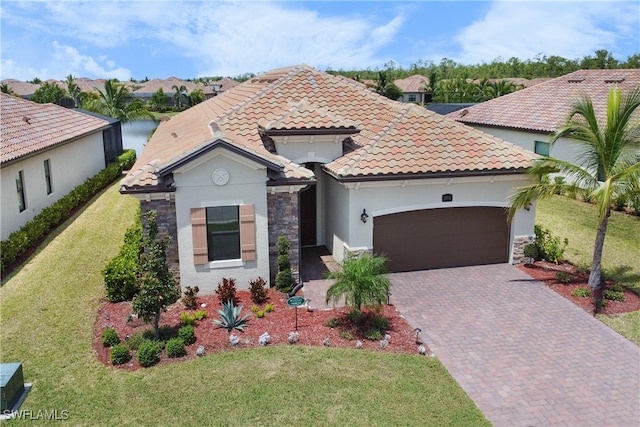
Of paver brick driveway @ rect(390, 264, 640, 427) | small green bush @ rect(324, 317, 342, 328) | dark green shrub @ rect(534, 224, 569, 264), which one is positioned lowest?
paver brick driveway @ rect(390, 264, 640, 427)

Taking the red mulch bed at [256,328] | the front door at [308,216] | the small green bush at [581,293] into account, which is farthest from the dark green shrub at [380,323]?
the front door at [308,216]

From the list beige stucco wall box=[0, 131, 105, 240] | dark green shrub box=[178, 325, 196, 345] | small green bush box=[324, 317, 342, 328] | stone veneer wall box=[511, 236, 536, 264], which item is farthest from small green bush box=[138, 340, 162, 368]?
stone veneer wall box=[511, 236, 536, 264]

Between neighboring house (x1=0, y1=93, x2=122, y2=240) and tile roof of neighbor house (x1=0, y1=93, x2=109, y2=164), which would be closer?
neighboring house (x1=0, y1=93, x2=122, y2=240)

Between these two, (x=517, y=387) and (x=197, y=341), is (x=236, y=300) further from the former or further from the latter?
(x=517, y=387)

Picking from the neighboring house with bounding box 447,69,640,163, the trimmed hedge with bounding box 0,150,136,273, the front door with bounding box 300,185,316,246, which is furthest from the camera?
the neighboring house with bounding box 447,69,640,163

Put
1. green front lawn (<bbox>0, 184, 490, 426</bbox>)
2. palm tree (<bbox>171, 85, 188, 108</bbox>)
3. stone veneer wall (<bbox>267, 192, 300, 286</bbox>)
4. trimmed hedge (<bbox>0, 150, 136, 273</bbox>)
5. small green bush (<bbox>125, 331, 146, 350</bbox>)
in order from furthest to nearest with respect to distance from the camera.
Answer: palm tree (<bbox>171, 85, 188, 108</bbox>), trimmed hedge (<bbox>0, 150, 136, 273</bbox>), stone veneer wall (<bbox>267, 192, 300, 286</bbox>), small green bush (<bbox>125, 331, 146, 350</bbox>), green front lawn (<bbox>0, 184, 490, 426</bbox>)

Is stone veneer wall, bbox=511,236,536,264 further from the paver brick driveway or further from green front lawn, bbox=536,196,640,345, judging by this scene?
green front lawn, bbox=536,196,640,345

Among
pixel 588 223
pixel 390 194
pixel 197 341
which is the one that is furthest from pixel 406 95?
pixel 197 341
